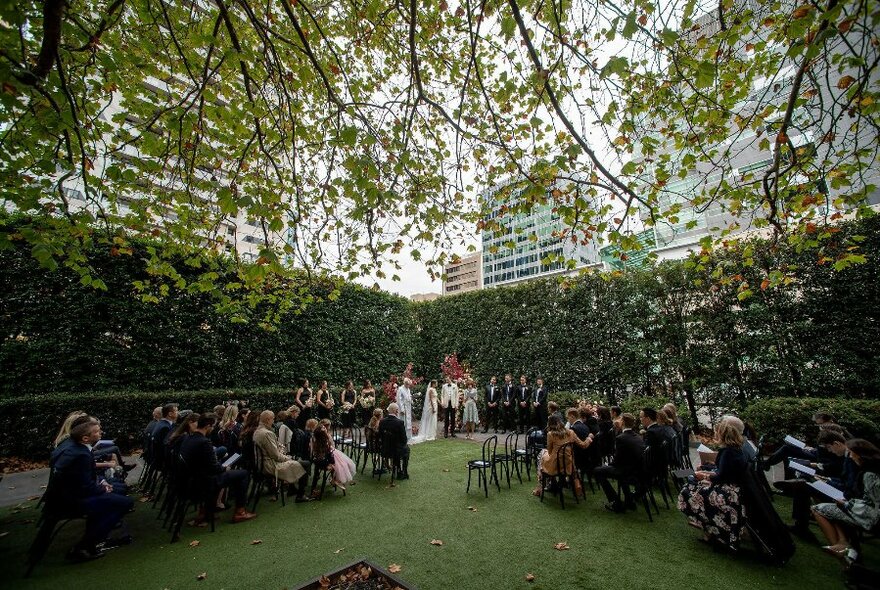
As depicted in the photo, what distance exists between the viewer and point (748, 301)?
937 cm

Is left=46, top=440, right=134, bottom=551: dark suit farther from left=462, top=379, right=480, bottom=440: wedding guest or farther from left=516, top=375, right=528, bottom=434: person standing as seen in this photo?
left=516, top=375, right=528, bottom=434: person standing

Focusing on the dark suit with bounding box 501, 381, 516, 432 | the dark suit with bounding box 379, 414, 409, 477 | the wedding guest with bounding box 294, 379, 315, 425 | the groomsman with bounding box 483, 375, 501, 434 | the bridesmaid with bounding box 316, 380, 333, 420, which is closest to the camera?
the dark suit with bounding box 379, 414, 409, 477

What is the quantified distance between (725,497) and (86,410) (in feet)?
40.4

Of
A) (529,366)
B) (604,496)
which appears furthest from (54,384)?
(529,366)

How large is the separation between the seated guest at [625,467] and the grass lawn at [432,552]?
252mm

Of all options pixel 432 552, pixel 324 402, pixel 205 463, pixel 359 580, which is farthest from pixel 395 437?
pixel 324 402

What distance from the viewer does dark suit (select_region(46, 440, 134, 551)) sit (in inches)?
166

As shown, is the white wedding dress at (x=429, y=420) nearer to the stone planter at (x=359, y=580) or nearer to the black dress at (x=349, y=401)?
the black dress at (x=349, y=401)

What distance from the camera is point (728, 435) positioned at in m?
4.47

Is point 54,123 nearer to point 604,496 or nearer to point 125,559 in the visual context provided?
point 125,559

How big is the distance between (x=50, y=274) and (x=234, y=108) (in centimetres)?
808

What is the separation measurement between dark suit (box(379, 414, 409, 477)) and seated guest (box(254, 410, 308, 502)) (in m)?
1.64

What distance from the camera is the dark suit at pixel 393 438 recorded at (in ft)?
24.0

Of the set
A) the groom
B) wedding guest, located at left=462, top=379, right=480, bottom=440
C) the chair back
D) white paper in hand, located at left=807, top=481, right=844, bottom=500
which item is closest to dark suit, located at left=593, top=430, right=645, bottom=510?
the chair back
